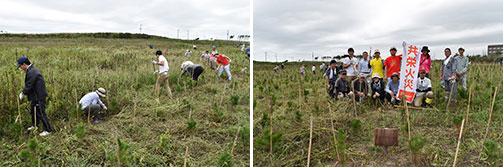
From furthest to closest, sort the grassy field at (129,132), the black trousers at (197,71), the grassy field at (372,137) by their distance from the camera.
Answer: the black trousers at (197,71) < the grassy field at (129,132) < the grassy field at (372,137)

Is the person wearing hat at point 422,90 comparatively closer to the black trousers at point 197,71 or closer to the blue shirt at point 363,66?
the blue shirt at point 363,66

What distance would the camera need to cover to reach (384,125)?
11.3 ft

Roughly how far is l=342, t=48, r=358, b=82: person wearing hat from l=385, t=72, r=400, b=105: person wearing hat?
0.57m

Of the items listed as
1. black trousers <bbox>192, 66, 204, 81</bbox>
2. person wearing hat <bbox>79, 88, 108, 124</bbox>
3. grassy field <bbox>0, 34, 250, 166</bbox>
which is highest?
black trousers <bbox>192, 66, 204, 81</bbox>

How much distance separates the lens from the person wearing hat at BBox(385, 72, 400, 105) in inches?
162

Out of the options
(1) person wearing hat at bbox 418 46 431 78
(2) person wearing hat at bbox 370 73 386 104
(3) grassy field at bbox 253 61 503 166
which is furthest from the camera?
(1) person wearing hat at bbox 418 46 431 78

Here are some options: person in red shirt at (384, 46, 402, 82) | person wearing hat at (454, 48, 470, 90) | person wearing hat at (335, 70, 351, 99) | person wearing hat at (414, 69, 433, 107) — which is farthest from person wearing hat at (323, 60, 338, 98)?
person wearing hat at (454, 48, 470, 90)

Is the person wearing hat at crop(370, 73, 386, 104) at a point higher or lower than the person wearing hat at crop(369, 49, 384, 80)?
lower

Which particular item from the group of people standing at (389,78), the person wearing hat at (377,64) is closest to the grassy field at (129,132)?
the group of people standing at (389,78)

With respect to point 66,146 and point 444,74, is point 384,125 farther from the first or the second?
point 66,146

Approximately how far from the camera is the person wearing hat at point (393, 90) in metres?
4.11

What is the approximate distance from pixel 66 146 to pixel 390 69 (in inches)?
173

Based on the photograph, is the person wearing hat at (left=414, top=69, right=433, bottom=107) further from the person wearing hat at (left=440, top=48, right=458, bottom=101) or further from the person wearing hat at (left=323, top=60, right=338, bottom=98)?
the person wearing hat at (left=323, top=60, right=338, bottom=98)

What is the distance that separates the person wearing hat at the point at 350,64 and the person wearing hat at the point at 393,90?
569mm
